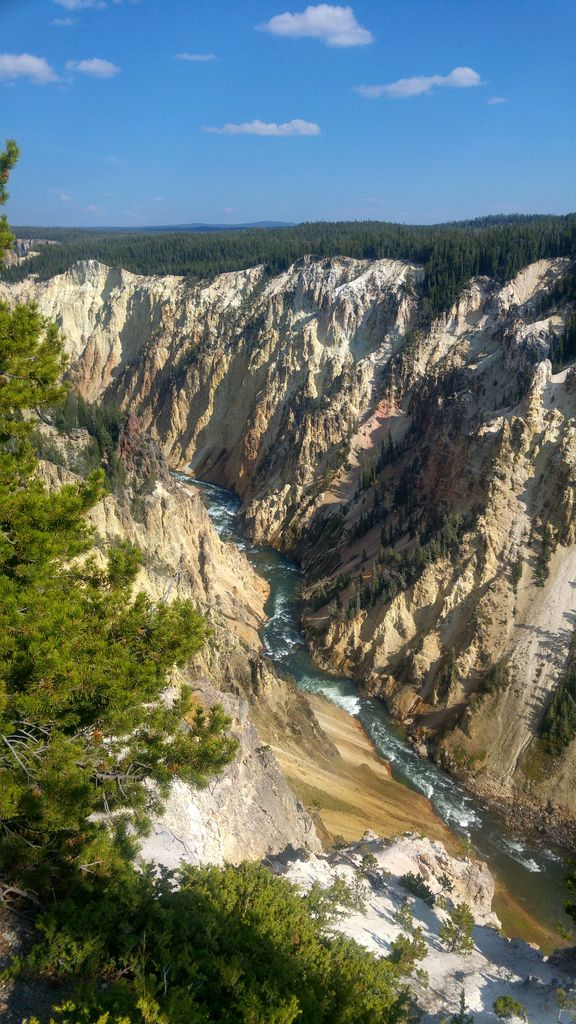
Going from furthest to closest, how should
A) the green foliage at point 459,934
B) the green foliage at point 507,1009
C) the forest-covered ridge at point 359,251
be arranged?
the forest-covered ridge at point 359,251
the green foliage at point 459,934
the green foliage at point 507,1009

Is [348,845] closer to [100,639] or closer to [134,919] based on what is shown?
[134,919]

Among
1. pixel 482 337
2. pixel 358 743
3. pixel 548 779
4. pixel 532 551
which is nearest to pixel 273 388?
pixel 482 337

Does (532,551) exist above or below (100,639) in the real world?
below

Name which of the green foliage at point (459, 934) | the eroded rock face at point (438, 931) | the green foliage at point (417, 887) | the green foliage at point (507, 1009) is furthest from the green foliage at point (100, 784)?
the green foliage at point (417, 887)

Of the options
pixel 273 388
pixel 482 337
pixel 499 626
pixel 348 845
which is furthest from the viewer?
pixel 273 388

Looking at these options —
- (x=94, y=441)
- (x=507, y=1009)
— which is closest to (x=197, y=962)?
(x=507, y=1009)

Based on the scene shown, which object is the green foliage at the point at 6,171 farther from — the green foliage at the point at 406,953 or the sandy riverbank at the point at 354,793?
the sandy riverbank at the point at 354,793
